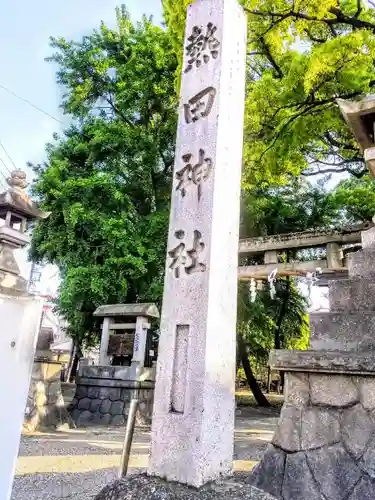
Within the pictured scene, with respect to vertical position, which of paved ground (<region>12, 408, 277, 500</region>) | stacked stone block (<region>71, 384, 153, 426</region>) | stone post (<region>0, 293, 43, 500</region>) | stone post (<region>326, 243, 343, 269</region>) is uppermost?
stone post (<region>326, 243, 343, 269</region>)

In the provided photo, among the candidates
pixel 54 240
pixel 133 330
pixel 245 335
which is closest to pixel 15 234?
pixel 133 330

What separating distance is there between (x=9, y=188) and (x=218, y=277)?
323 cm

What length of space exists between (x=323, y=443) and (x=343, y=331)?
2.71 feet

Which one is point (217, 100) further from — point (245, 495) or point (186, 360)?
point (245, 495)

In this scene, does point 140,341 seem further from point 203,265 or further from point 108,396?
point 203,265

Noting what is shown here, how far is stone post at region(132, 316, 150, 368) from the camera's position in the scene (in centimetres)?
995

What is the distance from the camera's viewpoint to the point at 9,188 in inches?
182

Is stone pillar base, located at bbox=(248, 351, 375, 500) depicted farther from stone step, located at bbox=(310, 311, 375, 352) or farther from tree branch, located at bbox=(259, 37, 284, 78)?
tree branch, located at bbox=(259, 37, 284, 78)

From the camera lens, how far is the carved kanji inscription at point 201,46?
287 centimetres

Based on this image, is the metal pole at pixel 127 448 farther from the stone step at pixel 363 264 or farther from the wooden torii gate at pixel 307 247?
the wooden torii gate at pixel 307 247

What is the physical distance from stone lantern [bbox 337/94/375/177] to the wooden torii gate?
16.3 ft

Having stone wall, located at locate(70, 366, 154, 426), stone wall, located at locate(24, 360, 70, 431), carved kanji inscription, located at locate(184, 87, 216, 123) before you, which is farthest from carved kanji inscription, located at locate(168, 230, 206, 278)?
stone wall, located at locate(70, 366, 154, 426)

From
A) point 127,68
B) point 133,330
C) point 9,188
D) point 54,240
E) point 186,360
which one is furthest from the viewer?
point 127,68

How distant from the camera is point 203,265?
95.1 inches
